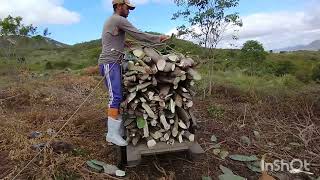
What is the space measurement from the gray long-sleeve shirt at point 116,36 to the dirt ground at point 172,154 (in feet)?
4.38

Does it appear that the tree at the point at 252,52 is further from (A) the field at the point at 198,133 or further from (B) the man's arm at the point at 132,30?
(B) the man's arm at the point at 132,30

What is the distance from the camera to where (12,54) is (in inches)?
690

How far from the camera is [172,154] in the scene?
501 cm

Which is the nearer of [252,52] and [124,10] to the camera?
[124,10]

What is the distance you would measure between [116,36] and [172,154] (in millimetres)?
1672

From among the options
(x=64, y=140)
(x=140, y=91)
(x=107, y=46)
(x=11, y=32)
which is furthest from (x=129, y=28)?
(x=11, y=32)

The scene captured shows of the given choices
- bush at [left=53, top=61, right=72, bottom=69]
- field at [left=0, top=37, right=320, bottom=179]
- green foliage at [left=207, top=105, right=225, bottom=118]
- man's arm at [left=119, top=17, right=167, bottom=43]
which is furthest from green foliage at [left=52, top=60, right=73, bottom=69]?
man's arm at [left=119, top=17, right=167, bottom=43]

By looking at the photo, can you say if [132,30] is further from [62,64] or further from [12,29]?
[62,64]

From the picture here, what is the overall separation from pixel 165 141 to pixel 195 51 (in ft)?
19.2

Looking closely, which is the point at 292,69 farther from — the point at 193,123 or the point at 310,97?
the point at 193,123

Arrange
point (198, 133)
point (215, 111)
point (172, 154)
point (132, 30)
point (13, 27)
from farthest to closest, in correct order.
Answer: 1. point (13, 27)
2. point (215, 111)
3. point (198, 133)
4. point (172, 154)
5. point (132, 30)

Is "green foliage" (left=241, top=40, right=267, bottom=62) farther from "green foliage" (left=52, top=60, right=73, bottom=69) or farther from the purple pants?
"green foliage" (left=52, top=60, right=73, bottom=69)

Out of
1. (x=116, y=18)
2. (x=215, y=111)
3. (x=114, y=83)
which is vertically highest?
(x=116, y=18)

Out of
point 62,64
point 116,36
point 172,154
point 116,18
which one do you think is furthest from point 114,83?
point 62,64
